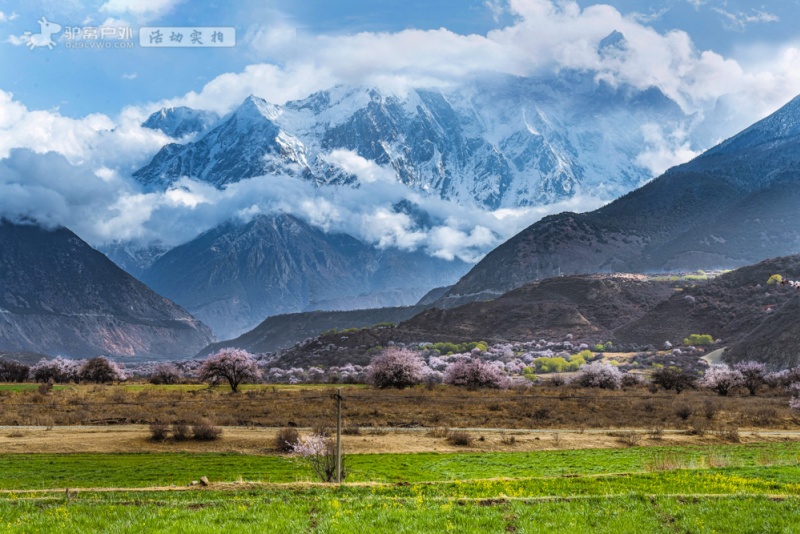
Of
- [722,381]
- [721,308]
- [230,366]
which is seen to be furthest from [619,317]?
[230,366]

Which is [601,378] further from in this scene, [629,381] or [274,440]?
[274,440]

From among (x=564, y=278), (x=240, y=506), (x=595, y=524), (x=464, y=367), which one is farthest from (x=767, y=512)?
(x=564, y=278)

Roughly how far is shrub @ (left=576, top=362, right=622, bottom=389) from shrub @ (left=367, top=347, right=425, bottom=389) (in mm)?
19607

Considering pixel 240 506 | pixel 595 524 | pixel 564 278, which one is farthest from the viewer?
pixel 564 278

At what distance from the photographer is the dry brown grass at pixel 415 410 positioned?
4772cm

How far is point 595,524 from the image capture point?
15.8 meters

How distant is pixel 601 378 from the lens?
275 feet

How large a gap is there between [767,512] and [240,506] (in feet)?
38.9

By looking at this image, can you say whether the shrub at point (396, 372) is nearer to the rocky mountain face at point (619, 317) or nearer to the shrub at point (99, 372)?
the shrub at point (99, 372)

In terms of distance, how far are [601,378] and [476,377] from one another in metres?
14.6

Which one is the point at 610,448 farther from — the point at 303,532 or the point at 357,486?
the point at 303,532

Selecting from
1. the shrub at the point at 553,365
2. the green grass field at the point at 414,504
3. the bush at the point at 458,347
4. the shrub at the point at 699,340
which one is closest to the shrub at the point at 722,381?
the shrub at the point at 553,365

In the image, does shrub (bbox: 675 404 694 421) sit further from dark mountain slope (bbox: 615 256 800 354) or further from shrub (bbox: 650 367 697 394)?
dark mountain slope (bbox: 615 256 800 354)

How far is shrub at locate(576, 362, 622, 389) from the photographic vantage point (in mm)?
82375
